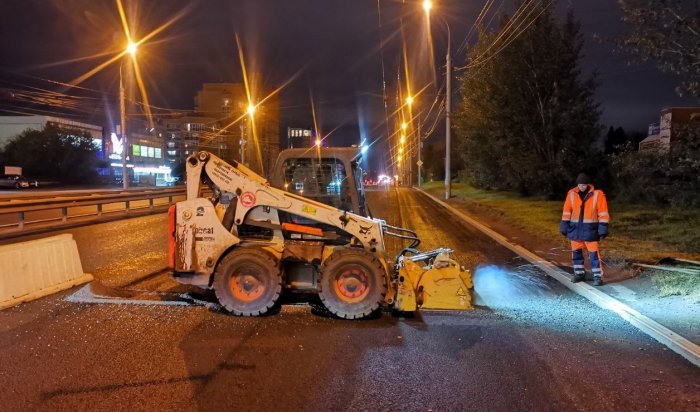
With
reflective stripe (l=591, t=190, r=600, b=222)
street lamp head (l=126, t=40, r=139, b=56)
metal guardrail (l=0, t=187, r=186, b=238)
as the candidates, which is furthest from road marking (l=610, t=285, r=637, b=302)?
street lamp head (l=126, t=40, r=139, b=56)

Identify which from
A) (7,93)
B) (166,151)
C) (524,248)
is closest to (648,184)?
(524,248)

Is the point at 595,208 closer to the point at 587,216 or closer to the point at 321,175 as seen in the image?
the point at 587,216

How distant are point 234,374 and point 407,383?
1535mm

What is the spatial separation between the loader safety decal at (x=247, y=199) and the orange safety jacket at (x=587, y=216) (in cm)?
513

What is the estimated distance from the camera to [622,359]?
5.55 meters

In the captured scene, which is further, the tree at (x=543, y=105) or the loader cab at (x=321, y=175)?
the tree at (x=543, y=105)

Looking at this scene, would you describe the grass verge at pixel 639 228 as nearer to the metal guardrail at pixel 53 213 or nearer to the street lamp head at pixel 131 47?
the metal guardrail at pixel 53 213

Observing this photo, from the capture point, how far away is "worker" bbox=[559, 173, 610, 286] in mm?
8781

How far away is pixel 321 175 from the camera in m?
7.94

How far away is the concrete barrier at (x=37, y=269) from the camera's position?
7414mm

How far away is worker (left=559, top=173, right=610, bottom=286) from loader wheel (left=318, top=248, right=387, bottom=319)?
3940 mm

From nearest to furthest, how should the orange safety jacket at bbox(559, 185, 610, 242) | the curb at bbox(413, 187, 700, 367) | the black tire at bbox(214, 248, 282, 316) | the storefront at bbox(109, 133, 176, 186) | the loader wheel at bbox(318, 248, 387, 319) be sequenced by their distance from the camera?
1. the curb at bbox(413, 187, 700, 367)
2. the loader wheel at bbox(318, 248, 387, 319)
3. the black tire at bbox(214, 248, 282, 316)
4. the orange safety jacket at bbox(559, 185, 610, 242)
5. the storefront at bbox(109, 133, 176, 186)

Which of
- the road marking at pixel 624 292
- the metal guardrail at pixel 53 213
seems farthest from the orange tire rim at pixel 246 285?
the metal guardrail at pixel 53 213

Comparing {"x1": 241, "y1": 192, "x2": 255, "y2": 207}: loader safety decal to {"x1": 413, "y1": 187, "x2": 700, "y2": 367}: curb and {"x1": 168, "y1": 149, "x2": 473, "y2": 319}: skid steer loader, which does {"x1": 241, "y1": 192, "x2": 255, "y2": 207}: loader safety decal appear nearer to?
{"x1": 168, "y1": 149, "x2": 473, "y2": 319}: skid steer loader
